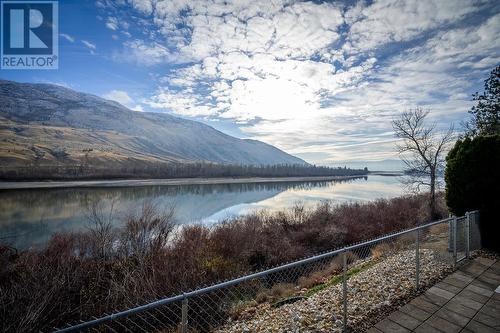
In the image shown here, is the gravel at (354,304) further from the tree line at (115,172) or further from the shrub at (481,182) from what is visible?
the tree line at (115,172)

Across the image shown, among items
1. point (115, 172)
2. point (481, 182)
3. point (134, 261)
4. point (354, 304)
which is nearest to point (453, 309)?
point (354, 304)

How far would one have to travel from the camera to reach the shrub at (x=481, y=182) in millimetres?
9148

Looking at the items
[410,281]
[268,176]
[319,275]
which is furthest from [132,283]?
[268,176]

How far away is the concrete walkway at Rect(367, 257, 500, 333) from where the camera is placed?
451 centimetres

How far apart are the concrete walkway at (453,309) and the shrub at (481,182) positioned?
3452 mm

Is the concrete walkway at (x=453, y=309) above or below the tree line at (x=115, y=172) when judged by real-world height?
below

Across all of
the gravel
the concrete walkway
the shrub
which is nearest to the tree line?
the gravel

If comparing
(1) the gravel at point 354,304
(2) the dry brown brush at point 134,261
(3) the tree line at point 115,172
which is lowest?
(2) the dry brown brush at point 134,261

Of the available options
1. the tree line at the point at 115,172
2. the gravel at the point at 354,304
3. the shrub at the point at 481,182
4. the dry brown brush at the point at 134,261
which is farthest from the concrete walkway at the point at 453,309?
the tree line at the point at 115,172

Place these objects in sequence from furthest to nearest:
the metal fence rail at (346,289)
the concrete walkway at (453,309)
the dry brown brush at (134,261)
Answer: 1. the dry brown brush at (134,261)
2. the concrete walkway at (453,309)
3. the metal fence rail at (346,289)

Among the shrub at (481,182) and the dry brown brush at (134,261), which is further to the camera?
the dry brown brush at (134,261)

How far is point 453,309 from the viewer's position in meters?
5.04

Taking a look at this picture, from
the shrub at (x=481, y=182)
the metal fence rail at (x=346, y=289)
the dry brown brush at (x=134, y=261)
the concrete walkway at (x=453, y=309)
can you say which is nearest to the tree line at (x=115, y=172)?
the dry brown brush at (x=134, y=261)

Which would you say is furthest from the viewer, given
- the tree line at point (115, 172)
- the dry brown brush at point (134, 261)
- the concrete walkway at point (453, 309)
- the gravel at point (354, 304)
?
the tree line at point (115, 172)
